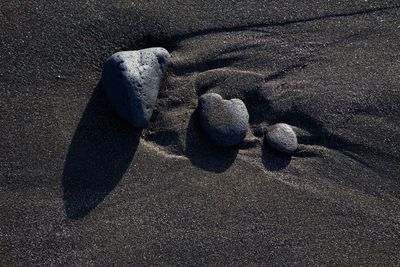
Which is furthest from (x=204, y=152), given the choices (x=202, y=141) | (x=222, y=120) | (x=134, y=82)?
(x=134, y=82)

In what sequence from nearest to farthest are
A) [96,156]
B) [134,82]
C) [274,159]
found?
[134,82]
[96,156]
[274,159]

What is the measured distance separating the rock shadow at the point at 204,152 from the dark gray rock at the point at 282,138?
277mm

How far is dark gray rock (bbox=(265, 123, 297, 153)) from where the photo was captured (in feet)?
7.23

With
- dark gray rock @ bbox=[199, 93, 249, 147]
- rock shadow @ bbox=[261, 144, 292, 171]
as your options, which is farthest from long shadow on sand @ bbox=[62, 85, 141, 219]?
rock shadow @ bbox=[261, 144, 292, 171]

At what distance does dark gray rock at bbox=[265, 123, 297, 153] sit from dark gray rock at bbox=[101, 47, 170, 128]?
876 millimetres

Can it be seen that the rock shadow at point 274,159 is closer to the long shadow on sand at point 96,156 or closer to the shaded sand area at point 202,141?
the shaded sand area at point 202,141

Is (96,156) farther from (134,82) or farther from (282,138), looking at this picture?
(282,138)

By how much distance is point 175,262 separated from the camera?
209 cm

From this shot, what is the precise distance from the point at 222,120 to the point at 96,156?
3.00 feet

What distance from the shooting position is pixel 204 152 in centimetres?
221

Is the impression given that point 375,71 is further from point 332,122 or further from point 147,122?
point 147,122

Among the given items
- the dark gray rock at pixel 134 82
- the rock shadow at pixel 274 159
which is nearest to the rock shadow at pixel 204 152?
the rock shadow at pixel 274 159

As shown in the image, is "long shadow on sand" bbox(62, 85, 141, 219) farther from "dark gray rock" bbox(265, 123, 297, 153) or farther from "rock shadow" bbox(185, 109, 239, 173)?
"dark gray rock" bbox(265, 123, 297, 153)

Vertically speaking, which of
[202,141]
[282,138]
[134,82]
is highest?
[134,82]
